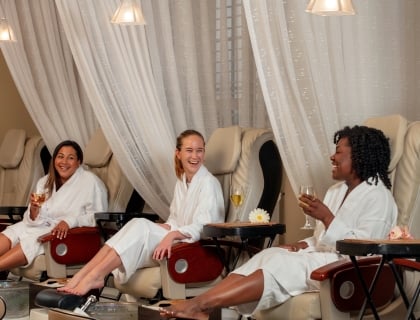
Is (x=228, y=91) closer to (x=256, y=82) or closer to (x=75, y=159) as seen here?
(x=256, y=82)

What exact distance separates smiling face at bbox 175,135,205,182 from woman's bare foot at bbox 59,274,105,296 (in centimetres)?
79

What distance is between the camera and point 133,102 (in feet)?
18.1

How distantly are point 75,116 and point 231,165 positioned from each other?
1.78m

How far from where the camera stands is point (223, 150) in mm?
5426

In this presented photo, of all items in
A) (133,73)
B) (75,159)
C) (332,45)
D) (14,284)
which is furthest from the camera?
(75,159)

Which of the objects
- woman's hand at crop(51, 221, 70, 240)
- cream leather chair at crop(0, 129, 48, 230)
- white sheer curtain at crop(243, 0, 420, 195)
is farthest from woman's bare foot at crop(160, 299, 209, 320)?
cream leather chair at crop(0, 129, 48, 230)

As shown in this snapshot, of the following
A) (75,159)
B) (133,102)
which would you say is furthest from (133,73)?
(75,159)

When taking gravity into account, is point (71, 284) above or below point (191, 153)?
below

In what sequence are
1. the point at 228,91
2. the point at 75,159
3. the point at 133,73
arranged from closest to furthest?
the point at 133,73 < the point at 228,91 < the point at 75,159

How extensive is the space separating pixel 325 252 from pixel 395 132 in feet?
2.00

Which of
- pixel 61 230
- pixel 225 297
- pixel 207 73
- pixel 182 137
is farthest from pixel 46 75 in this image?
pixel 225 297

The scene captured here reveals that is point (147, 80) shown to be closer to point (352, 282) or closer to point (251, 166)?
point (251, 166)

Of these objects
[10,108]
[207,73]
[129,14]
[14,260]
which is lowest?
[14,260]

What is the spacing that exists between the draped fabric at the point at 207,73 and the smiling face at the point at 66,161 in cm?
25
